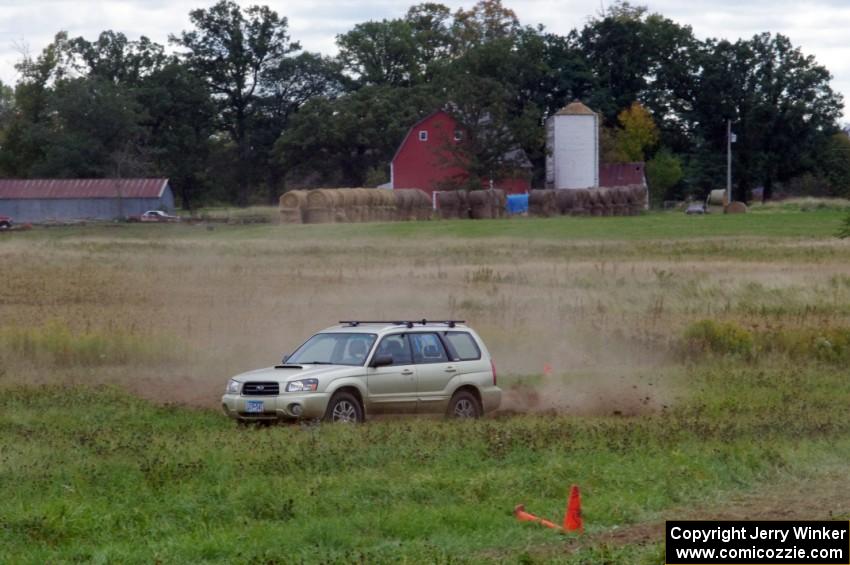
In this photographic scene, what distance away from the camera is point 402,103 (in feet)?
308

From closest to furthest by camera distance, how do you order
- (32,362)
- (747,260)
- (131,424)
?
(131,424) < (32,362) < (747,260)

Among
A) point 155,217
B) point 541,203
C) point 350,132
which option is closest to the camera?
point 155,217

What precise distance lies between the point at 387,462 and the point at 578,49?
355ft

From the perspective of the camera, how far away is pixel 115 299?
112 ft

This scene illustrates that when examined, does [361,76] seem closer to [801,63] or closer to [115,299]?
[801,63]

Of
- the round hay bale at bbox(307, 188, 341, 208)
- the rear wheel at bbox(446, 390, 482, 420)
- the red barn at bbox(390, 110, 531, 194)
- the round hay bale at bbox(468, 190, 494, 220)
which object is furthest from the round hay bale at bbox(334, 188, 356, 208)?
the rear wheel at bbox(446, 390, 482, 420)

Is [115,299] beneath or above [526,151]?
beneath

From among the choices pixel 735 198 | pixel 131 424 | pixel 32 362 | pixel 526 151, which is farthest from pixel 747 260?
pixel 735 198

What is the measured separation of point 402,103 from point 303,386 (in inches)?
3081

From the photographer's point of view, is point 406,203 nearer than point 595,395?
No

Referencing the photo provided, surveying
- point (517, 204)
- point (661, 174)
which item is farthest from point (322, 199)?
point (661, 174)

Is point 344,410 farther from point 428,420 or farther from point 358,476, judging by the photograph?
point 358,476

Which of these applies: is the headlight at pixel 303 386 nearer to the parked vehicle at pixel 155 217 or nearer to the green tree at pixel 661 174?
the parked vehicle at pixel 155 217

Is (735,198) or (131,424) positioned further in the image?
(735,198)
